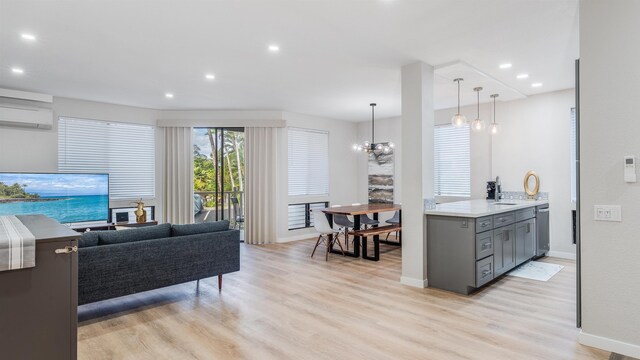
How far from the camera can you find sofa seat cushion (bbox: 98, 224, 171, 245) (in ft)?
10.4

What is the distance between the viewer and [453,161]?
670 cm

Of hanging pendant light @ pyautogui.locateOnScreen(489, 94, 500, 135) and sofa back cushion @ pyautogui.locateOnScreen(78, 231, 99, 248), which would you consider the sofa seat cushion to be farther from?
hanging pendant light @ pyautogui.locateOnScreen(489, 94, 500, 135)

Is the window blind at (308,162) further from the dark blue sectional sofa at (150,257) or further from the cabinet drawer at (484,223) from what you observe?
the cabinet drawer at (484,223)

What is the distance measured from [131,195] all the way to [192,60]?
343 centimetres

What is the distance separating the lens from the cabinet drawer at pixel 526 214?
4.63 metres

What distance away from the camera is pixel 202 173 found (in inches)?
274

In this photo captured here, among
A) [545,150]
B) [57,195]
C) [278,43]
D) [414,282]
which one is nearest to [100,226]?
[57,195]

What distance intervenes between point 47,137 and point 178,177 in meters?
2.08

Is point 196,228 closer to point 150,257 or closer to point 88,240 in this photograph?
point 150,257

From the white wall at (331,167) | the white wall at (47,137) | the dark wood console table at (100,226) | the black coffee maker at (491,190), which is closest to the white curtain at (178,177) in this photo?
the white wall at (47,137)

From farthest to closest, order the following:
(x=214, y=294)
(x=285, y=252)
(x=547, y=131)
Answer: (x=285, y=252)
(x=547, y=131)
(x=214, y=294)

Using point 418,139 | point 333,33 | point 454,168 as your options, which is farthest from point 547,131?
point 333,33

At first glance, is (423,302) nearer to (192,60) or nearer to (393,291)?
(393,291)

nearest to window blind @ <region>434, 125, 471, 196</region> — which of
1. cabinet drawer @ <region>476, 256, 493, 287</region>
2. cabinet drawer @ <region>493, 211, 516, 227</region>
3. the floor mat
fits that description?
the floor mat
